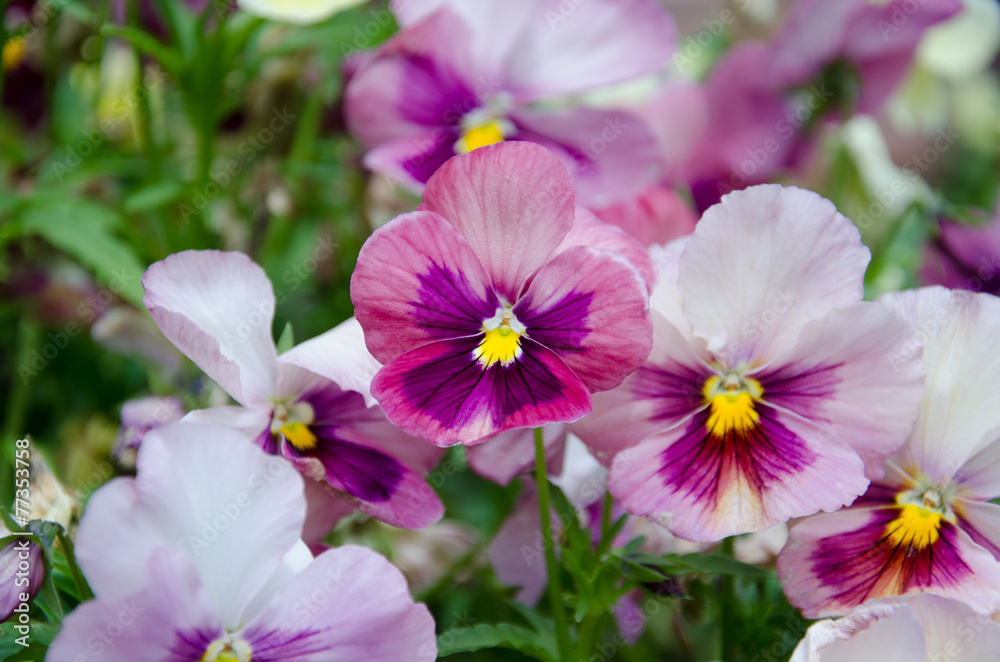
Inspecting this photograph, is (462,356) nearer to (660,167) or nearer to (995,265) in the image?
(660,167)

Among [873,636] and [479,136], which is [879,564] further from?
[479,136]

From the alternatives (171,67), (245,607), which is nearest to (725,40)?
(171,67)

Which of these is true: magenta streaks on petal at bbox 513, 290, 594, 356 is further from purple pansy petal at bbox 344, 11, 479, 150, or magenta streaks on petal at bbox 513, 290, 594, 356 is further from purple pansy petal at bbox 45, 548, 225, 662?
purple pansy petal at bbox 344, 11, 479, 150

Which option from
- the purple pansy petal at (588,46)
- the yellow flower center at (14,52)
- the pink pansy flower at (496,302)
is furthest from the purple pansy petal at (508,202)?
the yellow flower center at (14,52)

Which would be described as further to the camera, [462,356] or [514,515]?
[514,515]

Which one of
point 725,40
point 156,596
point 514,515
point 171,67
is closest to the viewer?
point 156,596
